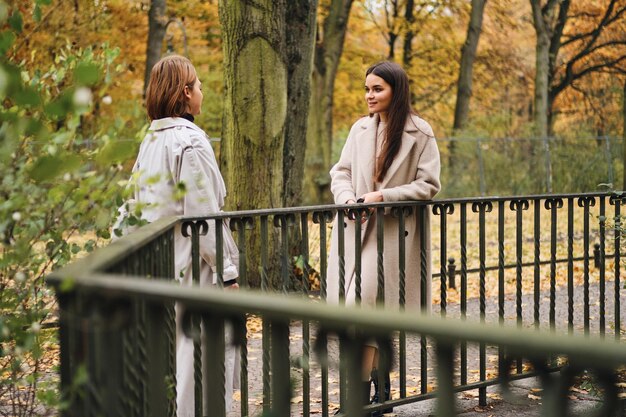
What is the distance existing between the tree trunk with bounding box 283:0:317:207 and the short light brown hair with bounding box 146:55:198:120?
4.15 m

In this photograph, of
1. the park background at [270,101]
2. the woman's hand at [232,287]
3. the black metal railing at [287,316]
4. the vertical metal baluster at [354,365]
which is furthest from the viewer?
the woman's hand at [232,287]

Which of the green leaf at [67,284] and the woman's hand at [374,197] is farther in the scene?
the woman's hand at [374,197]

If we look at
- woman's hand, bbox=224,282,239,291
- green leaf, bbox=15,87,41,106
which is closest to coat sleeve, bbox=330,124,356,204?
woman's hand, bbox=224,282,239,291

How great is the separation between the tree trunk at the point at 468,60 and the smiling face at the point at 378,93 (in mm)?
21136

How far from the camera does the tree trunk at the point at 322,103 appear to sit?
66.8 feet

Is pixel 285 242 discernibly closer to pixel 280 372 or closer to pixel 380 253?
pixel 380 253

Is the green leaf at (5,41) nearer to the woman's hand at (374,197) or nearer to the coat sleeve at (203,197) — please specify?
the coat sleeve at (203,197)

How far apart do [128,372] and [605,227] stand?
14.3 ft

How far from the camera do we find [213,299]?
6.13 ft

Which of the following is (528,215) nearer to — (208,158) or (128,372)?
(208,158)

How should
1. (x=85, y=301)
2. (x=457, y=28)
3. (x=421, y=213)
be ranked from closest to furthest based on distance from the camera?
(x=85, y=301), (x=421, y=213), (x=457, y=28)

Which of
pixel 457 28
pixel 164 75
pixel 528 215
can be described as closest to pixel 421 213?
pixel 164 75

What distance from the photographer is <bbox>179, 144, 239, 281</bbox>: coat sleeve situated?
4434 mm

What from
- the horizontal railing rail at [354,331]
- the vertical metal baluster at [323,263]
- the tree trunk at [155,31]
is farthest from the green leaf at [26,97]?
the tree trunk at [155,31]
